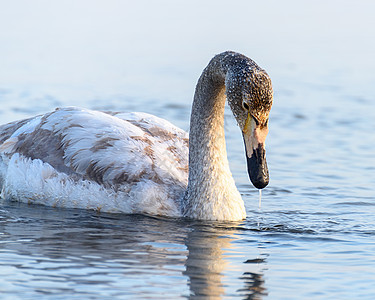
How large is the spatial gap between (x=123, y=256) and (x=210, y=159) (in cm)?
250

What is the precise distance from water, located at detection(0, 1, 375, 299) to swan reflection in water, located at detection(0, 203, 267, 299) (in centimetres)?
2

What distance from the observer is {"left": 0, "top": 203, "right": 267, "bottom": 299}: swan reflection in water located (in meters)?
8.22

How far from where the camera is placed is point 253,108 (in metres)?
10.1

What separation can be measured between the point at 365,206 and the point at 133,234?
368cm

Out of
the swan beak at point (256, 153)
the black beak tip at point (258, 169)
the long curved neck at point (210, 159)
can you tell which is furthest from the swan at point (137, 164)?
the black beak tip at point (258, 169)

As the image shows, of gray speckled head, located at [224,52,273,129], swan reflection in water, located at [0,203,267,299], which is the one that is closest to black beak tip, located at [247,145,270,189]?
gray speckled head, located at [224,52,273,129]

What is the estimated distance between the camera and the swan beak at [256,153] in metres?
10.1

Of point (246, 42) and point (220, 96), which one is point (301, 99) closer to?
point (246, 42)

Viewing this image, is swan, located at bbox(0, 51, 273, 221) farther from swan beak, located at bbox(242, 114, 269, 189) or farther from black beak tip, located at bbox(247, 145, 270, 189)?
black beak tip, located at bbox(247, 145, 270, 189)

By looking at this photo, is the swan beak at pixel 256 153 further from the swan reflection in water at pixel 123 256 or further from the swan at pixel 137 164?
the swan reflection in water at pixel 123 256

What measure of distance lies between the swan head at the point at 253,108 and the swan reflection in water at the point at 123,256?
858mm

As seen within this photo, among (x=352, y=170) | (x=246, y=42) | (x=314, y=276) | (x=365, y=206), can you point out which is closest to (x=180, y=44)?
(x=246, y=42)

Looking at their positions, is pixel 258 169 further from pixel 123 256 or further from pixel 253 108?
pixel 123 256

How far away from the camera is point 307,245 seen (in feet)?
33.1
